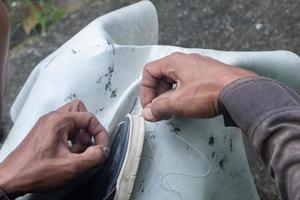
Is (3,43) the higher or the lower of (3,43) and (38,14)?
the higher

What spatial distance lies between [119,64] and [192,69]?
186mm

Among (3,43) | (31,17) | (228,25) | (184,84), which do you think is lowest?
(31,17)

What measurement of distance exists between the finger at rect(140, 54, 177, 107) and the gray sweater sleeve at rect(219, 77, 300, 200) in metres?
0.13

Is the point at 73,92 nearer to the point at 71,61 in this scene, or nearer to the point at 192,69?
the point at 71,61

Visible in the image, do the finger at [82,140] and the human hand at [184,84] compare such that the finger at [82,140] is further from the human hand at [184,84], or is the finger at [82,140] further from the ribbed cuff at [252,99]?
the ribbed cuff at [252,99]

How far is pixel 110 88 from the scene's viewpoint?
1.20 meters

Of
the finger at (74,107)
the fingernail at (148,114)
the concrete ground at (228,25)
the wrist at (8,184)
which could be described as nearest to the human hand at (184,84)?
the fingernail at (148,114)

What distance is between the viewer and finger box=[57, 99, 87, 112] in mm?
1120

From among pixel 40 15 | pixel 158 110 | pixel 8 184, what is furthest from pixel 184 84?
pixel 40 15

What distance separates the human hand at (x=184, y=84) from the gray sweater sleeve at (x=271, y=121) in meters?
0.03

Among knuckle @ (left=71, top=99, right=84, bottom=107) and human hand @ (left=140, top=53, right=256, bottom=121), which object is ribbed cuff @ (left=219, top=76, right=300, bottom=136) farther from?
knuckle @ (left=71, top=99, right=84, bottom=107)

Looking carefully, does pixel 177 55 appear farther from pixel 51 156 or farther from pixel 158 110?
pixel 51 156

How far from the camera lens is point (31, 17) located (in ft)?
8.30

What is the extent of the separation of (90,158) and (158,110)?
0.44 ft
